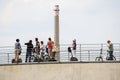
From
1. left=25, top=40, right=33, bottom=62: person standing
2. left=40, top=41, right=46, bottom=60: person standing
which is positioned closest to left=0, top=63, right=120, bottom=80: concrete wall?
left=25, top=40, right=33, bottom=62: person standing

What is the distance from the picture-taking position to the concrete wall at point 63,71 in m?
34.7

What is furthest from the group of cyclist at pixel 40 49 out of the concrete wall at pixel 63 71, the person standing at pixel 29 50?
the concrete wall at pixel 63 71

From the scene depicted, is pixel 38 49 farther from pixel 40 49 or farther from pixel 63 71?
pixel 63 71

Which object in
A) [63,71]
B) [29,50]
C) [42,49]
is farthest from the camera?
[42,49]

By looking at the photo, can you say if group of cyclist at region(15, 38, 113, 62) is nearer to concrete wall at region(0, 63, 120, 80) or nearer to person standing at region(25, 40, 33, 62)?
person standing at region(25, 40, 33, 62)

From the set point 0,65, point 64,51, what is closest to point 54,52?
point 64,51

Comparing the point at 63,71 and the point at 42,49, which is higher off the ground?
the point at 42,49

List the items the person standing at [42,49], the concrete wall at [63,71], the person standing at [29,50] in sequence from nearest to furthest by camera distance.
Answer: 1. the concrete wall at [63,71]
2. the person standing at [29,50]
3. the person standing at [42,49]

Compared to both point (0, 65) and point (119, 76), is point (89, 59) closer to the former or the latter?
point (119, 76)

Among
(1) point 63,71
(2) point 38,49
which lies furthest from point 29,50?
(1) point 63,71

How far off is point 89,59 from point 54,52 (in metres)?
2.13

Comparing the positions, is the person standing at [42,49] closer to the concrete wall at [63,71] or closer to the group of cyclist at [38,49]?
the group of cyclist at [38,49]

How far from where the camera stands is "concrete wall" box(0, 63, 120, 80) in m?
34.7

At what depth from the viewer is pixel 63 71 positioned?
3538 cm
